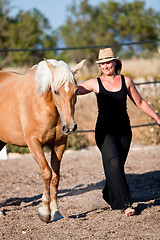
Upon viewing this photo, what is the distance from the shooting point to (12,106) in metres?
3.72

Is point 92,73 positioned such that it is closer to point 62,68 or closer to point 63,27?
point 62,68

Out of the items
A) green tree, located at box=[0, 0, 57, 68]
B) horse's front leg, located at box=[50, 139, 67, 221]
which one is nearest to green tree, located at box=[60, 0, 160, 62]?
green tree, located at box=[0, 0, 57, 68]

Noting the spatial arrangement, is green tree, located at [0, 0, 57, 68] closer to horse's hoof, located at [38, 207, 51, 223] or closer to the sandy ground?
the sandy ground

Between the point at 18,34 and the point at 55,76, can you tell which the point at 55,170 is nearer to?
the point at 55,76

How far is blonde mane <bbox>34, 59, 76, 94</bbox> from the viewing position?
301cm

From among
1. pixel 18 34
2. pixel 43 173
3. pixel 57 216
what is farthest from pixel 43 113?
pixel 18 34

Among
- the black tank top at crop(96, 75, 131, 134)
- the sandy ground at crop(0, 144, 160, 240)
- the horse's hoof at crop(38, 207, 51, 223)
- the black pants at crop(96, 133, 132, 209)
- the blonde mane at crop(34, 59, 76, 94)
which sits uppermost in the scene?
the blonde mane at crop(34, 59, 76, 94)

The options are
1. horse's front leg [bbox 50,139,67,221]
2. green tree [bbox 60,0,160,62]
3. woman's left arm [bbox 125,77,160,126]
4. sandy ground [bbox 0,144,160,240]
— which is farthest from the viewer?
green tree [bbox 60,0,160,62]

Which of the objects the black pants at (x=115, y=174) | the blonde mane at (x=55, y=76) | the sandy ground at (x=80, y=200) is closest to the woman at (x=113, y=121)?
the black pants at (x=115, y=174)

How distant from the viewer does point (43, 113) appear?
11.0 feet

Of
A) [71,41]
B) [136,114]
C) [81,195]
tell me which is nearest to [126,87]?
[81,195]

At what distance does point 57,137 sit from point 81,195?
1.28 metres

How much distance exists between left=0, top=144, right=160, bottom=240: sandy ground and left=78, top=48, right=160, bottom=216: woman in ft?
0.94

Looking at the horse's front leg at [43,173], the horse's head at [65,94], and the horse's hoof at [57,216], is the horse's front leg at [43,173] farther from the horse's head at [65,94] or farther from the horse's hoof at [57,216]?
the horse's head at [65,94]
